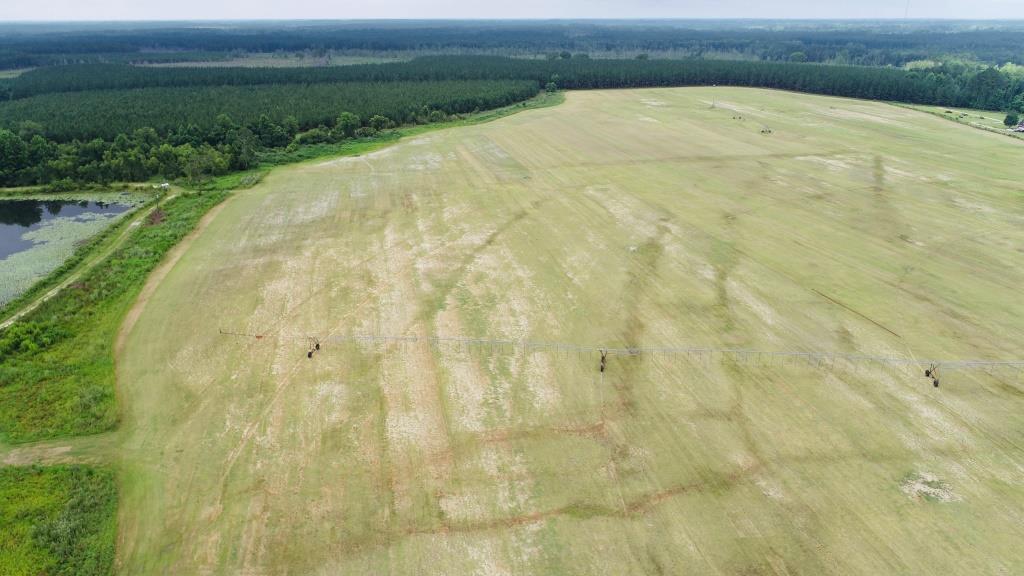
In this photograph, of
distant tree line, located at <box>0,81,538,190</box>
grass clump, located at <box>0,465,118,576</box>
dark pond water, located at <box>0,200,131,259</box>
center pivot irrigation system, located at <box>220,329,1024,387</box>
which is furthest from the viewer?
distant tree line, located at <box>0,81,538,190</box>

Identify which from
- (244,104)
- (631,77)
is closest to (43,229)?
(244,104)

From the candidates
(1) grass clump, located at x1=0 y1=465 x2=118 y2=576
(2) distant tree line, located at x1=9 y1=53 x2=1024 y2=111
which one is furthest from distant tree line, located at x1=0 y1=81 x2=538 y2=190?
(1) grass clump, located at x1=0 y1=465 x2=118 y2=576

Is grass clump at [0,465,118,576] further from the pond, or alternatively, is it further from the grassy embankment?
the pond

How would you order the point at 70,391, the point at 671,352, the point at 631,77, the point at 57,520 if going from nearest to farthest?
1. the point at 57,520
2. the point at 70,391
3. the point at 671,352
4. the point at 631,77

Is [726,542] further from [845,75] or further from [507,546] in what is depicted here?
[845,75]

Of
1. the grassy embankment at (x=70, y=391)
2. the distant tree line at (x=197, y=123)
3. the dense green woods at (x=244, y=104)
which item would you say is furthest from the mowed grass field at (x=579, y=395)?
the dense green woods at (x=244, y=104)

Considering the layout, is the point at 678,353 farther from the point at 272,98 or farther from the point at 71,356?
the point at 272,98
